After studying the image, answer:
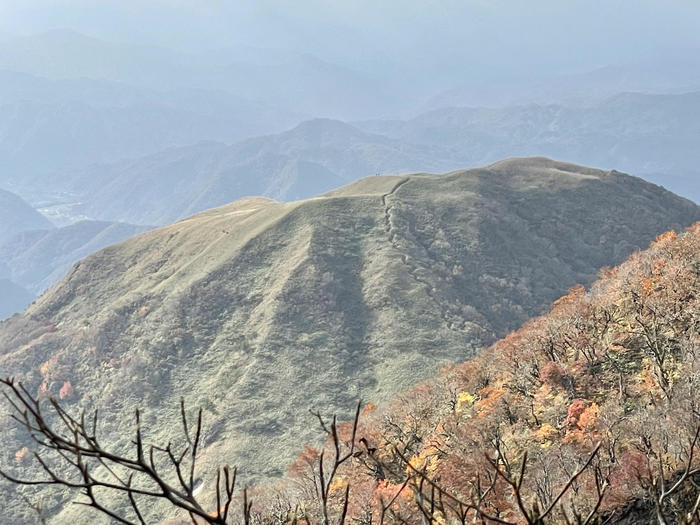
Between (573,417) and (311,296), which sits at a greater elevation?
(573,417)

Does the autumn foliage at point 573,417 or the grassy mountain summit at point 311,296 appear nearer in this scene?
the autumn foliage at point 573,417

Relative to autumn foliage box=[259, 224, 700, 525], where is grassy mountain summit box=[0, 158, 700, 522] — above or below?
below

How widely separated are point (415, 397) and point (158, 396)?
73.3 meters

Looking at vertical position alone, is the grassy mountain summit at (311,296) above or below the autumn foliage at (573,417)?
below

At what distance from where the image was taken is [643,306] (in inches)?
1435

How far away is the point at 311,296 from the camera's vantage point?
122 m

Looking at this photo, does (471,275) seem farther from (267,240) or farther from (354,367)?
(267,240)

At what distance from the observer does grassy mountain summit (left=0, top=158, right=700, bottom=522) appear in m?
103

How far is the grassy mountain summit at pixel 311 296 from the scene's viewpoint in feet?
339

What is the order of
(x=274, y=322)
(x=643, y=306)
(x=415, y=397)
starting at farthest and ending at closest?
(x=274, y=322) < (x=415, y=397) < (x=643, y=306)

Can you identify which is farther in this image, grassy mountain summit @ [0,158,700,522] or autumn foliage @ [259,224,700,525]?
grassy mountain summit @ [0,158,700,522]

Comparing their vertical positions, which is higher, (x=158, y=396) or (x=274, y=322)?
(x=274, y=322)

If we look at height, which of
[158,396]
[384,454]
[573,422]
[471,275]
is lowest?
[158,396]

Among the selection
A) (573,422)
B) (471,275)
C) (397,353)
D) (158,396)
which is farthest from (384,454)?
(471,275)
